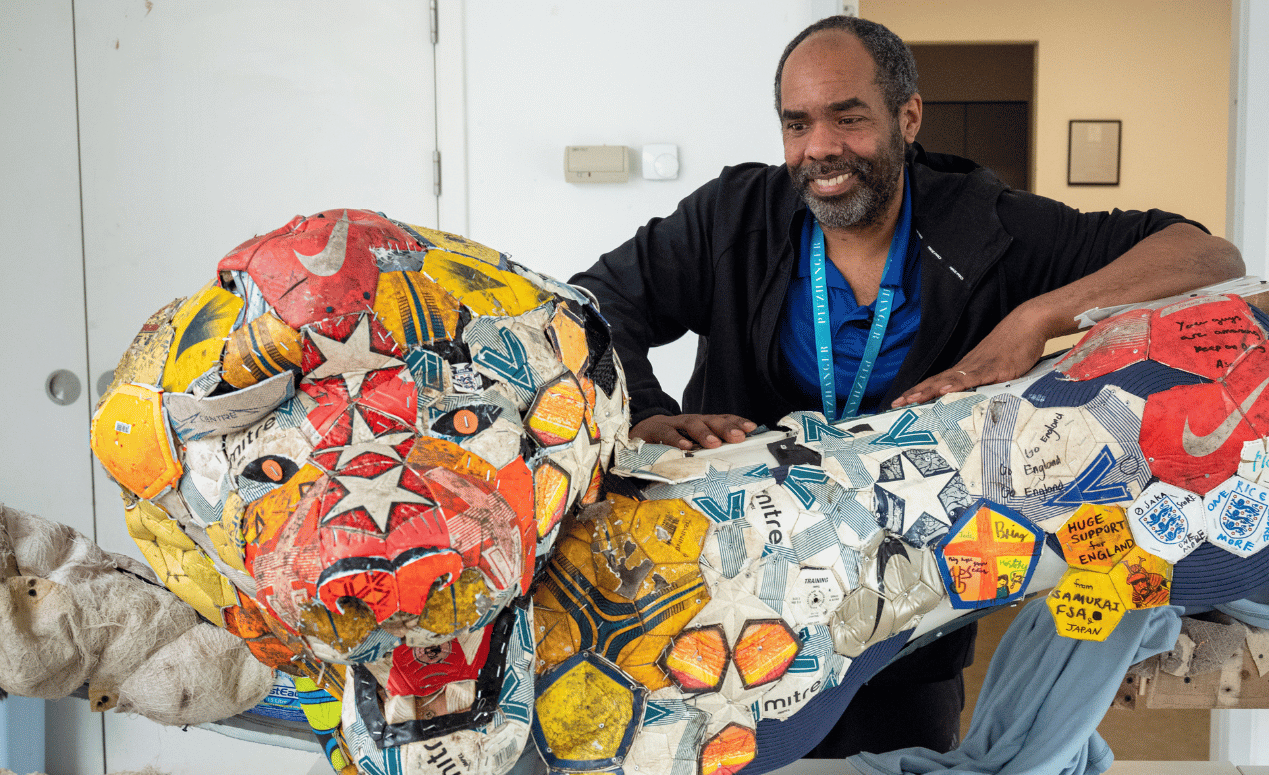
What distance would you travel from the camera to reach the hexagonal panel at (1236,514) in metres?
0.79

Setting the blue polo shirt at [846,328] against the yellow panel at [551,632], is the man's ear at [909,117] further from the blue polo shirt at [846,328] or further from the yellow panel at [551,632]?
the yellow panel at [551,632]

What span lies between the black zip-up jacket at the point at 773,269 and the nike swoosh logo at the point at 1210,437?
41 centimetres

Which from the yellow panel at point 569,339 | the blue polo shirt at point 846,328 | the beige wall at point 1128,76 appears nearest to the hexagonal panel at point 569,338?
the yellow panel at point 569,339

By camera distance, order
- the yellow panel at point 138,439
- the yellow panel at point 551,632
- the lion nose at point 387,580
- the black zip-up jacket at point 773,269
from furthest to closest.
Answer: the black zip-up jacket at point 773,269 → the yellow panel at point 551,632 → the yellow panel at point 138,439 → the lion nose at point 387,580

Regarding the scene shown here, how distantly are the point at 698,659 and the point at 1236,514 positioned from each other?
1.63 ft

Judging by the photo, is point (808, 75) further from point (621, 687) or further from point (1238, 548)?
point (621, 687)

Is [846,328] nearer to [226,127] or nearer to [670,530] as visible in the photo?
[670,530]

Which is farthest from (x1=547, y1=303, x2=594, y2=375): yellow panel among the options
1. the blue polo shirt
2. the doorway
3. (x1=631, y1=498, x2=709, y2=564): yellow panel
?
the doorway

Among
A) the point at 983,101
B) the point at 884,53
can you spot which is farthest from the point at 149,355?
the point at 983,101

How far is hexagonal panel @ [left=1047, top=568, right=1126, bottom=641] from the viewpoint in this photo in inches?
31.2

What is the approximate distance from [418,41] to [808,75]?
1246 mm

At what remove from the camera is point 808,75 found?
49.0 inches

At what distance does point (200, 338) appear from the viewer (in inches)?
23.6

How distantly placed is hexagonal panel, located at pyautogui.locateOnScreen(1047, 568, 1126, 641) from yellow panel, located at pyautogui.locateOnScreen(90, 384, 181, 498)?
2.40ft
